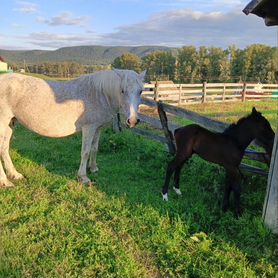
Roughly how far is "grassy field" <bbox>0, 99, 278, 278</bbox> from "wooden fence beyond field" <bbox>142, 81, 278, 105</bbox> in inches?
514

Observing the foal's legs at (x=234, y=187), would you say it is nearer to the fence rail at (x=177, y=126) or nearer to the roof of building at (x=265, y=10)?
the fence rail at (x=177, y=126)

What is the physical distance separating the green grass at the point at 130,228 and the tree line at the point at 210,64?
53.9 meters

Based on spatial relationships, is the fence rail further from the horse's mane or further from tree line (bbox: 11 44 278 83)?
tree line (bbox: 11 44 278 83)

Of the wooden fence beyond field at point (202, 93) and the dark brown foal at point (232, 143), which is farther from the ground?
the dark brown foal at point (232, 143)

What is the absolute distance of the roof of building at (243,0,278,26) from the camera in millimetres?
3637

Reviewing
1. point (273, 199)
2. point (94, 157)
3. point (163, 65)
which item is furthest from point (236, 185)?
point (163, 65)

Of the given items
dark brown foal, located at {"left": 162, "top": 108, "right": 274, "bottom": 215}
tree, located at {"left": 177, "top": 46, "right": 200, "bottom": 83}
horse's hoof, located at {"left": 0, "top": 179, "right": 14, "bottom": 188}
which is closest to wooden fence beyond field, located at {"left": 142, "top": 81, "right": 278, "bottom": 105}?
horse's hoof, located at {"left": 0, "top": 179, "right": 14, "bottom": 188}

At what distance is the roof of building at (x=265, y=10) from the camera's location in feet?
11.9

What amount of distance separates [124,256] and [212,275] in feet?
2.93

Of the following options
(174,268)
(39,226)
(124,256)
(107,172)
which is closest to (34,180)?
(107,172)

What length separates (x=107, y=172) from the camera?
6.23 meters

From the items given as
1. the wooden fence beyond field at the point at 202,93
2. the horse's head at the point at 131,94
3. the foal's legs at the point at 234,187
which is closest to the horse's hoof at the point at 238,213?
the foal's legs at the point at 234,187

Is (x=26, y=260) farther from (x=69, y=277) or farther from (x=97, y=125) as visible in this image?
(x=97, y=125)

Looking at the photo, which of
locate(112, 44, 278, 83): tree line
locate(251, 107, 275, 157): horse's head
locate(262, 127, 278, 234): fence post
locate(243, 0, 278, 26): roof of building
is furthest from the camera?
locate(112, 44, 278, 83): tree line
